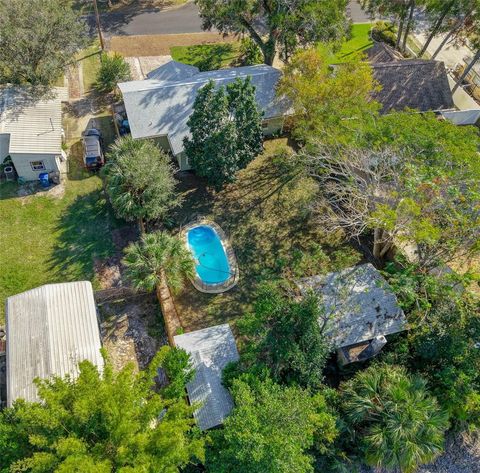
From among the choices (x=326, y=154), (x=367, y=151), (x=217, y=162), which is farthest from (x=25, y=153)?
(x=367, y=151)

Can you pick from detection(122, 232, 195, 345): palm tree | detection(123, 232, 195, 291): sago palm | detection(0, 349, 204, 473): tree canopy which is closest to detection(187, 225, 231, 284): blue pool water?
detection(122, 232, 195, 345): palm tree

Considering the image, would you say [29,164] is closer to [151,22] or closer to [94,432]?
[94,432]

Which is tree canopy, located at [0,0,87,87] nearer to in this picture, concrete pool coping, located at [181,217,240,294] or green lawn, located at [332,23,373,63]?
concrete pool coping, located at [181,217,240,294]

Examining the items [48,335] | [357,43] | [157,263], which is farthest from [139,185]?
[357,43]

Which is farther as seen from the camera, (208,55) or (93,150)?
(208,55)

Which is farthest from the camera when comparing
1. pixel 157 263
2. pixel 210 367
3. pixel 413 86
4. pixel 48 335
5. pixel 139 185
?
pixel 413 86

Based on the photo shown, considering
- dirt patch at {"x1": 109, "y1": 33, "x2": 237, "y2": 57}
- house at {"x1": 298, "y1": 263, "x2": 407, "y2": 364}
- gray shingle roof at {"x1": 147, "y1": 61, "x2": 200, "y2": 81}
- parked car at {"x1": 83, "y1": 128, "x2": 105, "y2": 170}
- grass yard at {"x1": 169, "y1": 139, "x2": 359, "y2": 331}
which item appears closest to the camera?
house at {"x1": 298, "y1": 263, "x2": 407, "y2": 364}

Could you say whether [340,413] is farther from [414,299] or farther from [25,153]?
[25,153]
